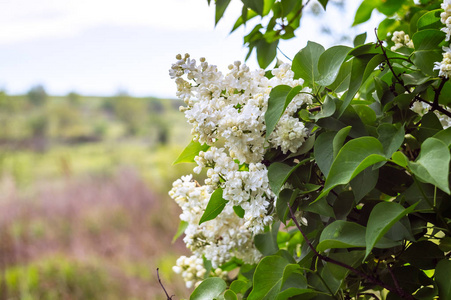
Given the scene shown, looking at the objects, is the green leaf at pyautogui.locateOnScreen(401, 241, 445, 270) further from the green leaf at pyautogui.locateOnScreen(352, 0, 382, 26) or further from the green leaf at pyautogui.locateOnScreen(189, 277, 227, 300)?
the green leaf at pyautogui.locateOnScreen(352, 0, 382, 26)

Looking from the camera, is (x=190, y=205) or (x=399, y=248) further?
(x=190, y=205)

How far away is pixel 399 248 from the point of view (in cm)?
32

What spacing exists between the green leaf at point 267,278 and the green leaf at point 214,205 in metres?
0.07

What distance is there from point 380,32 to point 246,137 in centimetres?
26

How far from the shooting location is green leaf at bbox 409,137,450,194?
0.67 ft

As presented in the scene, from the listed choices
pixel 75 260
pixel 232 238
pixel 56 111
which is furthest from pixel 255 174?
pixel 56 111

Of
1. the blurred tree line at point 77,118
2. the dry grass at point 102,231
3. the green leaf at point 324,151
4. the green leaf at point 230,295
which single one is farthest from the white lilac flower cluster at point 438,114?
the blurred tree line at point 77,118

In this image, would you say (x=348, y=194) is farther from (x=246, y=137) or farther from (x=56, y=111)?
(x=56, y=111)

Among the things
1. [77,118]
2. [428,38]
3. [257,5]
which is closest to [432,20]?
[428,38]

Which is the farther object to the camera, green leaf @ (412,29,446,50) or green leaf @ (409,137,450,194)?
green leaf @ (412,29,446,50)

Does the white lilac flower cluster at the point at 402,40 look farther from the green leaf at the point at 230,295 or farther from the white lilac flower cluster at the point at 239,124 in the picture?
the green leaf at the point at 230,295

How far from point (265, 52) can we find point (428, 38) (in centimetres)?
19

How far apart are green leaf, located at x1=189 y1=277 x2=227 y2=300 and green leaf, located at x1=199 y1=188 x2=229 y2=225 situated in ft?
0.17

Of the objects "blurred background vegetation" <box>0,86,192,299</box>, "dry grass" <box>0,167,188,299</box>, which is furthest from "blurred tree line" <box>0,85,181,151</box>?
"dry grass" <box>0,167,188,299</box>
